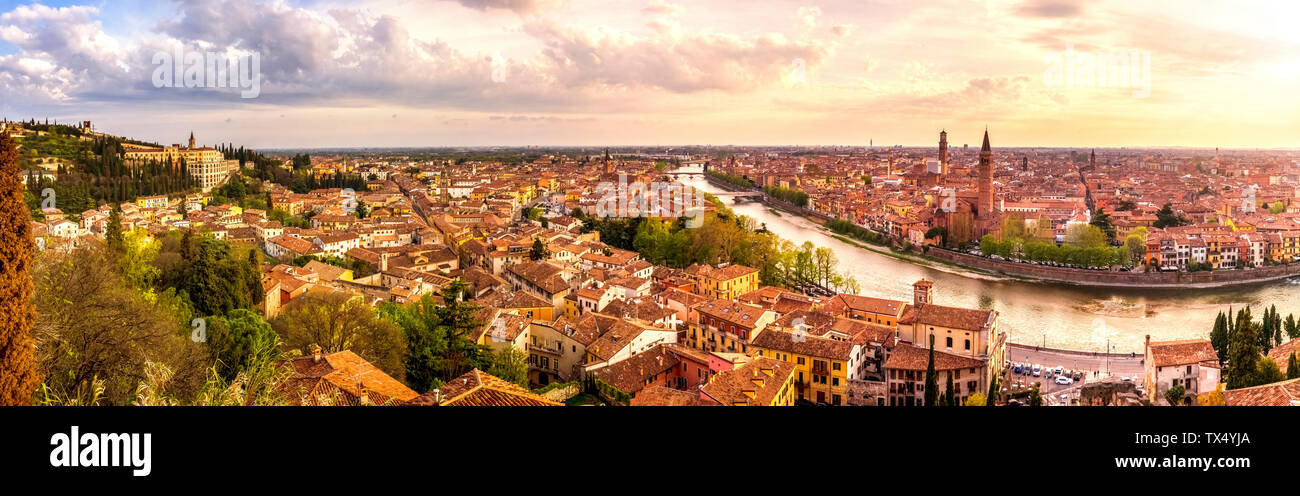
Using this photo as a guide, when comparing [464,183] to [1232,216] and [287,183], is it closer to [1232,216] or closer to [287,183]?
[287,183]

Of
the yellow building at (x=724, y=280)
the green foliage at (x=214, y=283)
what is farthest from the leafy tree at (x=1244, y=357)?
the green foliage at (x=214, y=283)

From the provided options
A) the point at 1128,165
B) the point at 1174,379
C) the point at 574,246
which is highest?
the point at 1128,165

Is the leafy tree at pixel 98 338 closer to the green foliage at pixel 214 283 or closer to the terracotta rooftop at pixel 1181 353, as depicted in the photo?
the green foliage at pixel 214 283

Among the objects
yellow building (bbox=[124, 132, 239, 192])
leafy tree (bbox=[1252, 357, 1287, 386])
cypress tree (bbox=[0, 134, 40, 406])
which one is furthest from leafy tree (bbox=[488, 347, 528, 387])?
yellow building (bbox=[124, 132, 239, 192])

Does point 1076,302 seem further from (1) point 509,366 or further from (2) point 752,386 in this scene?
(1) point 509,366

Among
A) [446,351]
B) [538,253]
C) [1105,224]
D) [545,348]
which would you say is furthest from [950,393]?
[1105,224]

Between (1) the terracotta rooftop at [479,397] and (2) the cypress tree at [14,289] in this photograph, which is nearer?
(2) the cypress tree at [14,289]
